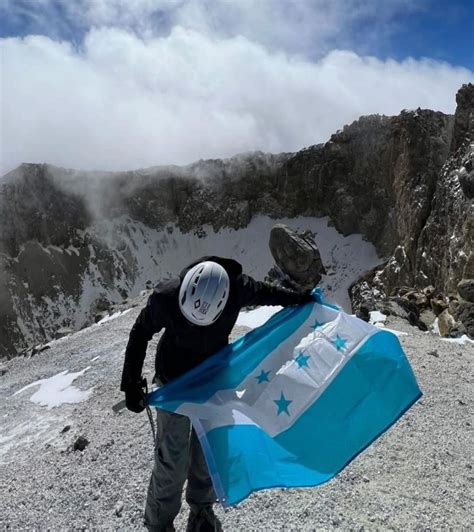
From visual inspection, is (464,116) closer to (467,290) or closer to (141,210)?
(467,290)

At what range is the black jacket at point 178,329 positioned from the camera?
470 cm

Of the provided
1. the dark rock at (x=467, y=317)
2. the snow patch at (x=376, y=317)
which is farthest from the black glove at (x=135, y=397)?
the dark rock at (x=467, y=317)

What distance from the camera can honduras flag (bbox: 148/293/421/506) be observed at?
15.6ft

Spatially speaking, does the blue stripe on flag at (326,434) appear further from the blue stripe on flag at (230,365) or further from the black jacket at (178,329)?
the black jacket at (178,329)

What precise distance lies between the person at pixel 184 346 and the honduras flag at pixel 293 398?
203mm

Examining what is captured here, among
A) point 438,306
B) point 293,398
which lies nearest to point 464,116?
point 438,306

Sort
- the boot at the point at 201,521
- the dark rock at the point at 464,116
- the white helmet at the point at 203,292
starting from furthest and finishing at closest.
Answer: the dark rock at the point at 464,116
the boot at the point at 201,521
the white helmet at the point at 203,292

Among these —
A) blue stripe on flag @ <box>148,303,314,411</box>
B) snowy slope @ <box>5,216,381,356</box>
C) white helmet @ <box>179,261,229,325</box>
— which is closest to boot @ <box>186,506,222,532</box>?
blue stripe on flag @ <box>148,303,314,411</box>

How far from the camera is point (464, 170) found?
3975 cm

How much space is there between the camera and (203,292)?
4602 mm

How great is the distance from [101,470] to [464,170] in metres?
38.8

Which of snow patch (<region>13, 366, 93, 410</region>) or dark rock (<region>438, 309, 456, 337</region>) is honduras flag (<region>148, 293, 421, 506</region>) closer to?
snow patch (<region>13, 366, 93, 410</region>)

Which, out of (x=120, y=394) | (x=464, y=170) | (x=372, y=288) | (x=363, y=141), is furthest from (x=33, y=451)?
(x=363, y=141)

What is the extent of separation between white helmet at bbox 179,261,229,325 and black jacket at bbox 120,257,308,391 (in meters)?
0.10
